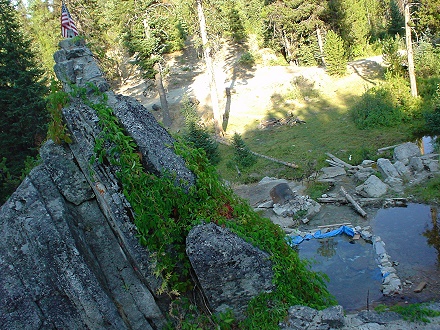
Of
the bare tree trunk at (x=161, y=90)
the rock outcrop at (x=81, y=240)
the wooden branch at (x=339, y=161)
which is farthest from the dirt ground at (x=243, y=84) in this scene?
the rock outcrop at (x=81, y=240)

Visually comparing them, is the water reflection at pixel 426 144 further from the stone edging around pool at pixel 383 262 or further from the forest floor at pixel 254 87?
the forest floor at pixel 254 87

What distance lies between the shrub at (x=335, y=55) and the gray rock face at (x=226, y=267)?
29360 mm

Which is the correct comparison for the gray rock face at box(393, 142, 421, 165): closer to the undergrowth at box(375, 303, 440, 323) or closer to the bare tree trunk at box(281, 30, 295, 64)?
the undergrowth at box(375, 303, 440, 323)

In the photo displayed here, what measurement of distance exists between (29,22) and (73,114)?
42235mm

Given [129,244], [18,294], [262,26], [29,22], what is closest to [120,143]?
[129,244]

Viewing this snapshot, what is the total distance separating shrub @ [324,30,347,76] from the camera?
106 ft

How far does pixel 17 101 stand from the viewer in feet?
57.1

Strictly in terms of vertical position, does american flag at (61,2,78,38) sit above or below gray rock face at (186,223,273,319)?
above

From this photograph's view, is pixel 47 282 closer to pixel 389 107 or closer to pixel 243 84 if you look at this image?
pixel 389 107

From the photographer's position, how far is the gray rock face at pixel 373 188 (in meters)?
15.5

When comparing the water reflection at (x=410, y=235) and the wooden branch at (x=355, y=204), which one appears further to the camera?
the wooden branch at (x=355, y=204)

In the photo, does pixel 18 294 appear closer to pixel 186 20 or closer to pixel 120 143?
pixel 120 143

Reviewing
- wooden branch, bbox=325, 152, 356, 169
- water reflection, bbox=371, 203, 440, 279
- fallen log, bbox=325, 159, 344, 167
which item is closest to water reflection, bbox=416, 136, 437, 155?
wooden branch, bbox=325, 152, 356, 169

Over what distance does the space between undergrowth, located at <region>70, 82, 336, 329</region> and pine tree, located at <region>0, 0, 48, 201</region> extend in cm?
1126
